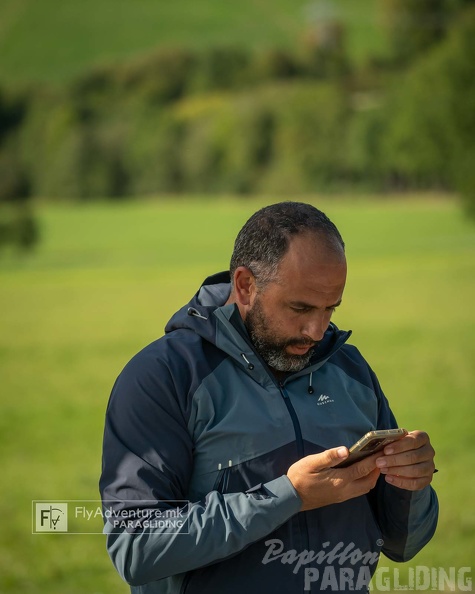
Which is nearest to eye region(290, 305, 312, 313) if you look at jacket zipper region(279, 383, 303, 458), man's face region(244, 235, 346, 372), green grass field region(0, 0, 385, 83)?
man's face region(244, 235, 346, 372)

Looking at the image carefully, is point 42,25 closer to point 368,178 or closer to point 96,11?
point 96,11

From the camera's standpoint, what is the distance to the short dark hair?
1633 mm

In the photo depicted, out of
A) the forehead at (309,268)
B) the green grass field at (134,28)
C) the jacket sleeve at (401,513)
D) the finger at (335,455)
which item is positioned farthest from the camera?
the green grass field at (134,28)

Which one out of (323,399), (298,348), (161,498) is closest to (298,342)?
(298,348)

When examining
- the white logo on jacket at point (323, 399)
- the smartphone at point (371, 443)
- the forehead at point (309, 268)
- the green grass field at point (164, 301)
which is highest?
the green grass field at point (164, 301)

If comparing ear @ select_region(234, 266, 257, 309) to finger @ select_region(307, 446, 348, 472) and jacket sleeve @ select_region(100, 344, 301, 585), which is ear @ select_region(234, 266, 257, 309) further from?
finger @ select_region(307, 446, 348, 472)

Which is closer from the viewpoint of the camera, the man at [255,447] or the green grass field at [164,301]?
the man at [255,447]

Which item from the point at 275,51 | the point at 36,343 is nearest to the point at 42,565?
the point at 36,343

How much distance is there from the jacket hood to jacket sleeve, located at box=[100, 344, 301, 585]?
0.35 feet

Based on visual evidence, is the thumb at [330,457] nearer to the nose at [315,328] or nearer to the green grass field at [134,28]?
the nose at [315,328]

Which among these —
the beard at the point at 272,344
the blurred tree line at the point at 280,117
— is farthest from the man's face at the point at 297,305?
the blurred tree line at the point at 280,117

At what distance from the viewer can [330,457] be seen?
1.51 metres

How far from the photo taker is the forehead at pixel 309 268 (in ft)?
5.31

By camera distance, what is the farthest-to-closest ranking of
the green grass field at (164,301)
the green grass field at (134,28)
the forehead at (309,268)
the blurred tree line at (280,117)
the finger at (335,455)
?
the blurred tree line at (280,117)
the green grass field at (134,28)
the green grass field at (164,301)
the forehead at (309,268)
the finger at (335,455)
